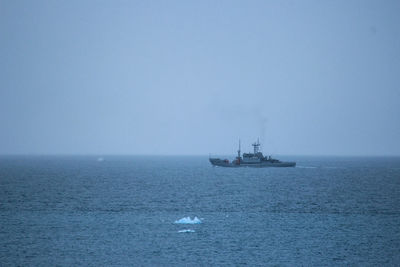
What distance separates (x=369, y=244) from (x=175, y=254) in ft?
61.9

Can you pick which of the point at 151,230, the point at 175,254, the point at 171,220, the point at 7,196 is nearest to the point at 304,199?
the point at 171,220

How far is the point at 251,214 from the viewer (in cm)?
6156

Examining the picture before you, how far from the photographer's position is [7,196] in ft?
264

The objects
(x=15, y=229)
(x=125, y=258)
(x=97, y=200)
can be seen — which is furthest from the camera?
(x=97, y=200)

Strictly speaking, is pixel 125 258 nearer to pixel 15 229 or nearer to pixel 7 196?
pixel 15 229

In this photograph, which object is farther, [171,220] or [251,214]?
[251,214]

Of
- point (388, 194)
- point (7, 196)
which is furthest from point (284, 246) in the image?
point (7, 196)

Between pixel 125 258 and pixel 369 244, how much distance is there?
912 inches

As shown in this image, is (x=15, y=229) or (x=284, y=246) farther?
(x=15, y=229)

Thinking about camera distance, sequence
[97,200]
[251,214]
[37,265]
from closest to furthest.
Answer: [37,265]
[251,214]
[97,200]

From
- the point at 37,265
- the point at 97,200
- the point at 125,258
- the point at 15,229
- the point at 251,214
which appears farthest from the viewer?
the point at 97,200

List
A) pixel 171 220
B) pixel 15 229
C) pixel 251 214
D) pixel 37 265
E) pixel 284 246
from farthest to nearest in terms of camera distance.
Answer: pixel 251 214 → pixel 171 220 → pixel 15 229 → pixel 284 246 → pixel 37 265

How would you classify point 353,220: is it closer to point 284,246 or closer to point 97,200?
point 284,246

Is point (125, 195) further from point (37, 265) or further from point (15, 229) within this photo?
point (37, 265)
